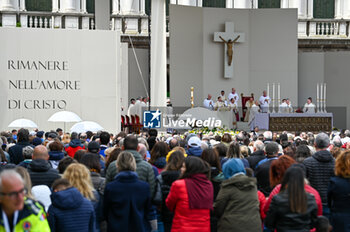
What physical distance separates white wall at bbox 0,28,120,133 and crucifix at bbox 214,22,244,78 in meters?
8.65

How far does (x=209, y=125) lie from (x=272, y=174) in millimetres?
16187

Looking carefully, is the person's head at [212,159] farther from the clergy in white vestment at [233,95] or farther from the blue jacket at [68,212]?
the clergy in white vestment at [233,95]

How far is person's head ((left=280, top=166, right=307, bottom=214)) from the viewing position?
5.44 m

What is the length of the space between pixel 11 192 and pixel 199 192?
242 cm

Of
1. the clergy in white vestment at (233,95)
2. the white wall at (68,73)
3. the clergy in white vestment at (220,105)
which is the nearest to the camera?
the white wall at (68,73)

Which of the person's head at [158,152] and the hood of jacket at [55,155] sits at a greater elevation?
the person's head at [158,152]

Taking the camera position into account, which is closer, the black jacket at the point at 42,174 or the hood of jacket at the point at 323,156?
the black jacket at the point at 42,174

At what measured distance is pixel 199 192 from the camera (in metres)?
6.29

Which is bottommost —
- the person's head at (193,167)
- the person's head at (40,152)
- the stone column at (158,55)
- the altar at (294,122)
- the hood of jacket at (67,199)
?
the altar at (294,122)

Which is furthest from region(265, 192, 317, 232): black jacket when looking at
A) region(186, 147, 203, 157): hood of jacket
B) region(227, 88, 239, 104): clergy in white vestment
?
region(227, 88, 239, 104): clergy in white vestment

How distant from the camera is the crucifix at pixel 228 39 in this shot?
2941cm

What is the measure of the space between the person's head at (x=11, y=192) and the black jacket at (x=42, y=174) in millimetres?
2387

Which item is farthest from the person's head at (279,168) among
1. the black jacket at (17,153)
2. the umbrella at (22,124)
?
the umbrella at (22,124)

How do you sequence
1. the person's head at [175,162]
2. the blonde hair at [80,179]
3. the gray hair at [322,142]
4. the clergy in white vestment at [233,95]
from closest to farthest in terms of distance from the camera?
the blonde hair at [80,179]
the person's head at [175,162]
the gray hair at [322,142]
the clergy in white vestment at [233,95]
